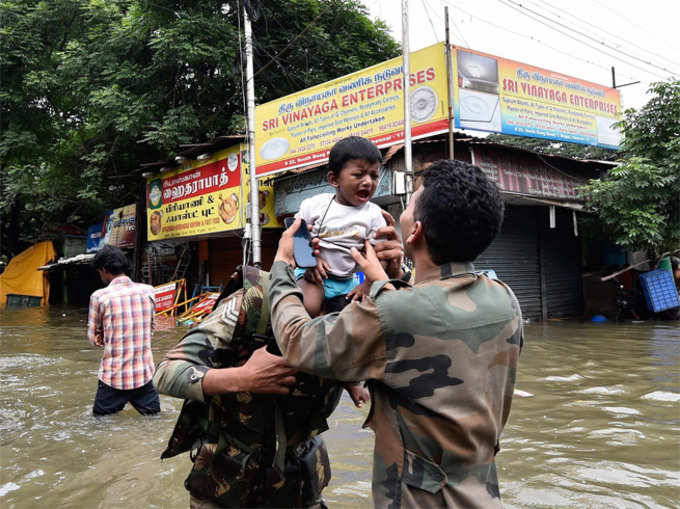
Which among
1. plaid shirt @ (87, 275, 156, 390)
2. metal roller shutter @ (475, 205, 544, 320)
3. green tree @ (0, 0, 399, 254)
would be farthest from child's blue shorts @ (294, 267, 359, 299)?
green tree @ (0, 0, 399, 254)

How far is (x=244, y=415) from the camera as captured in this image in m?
1.73

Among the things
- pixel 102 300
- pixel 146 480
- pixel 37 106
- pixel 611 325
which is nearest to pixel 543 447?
pixel 146 480

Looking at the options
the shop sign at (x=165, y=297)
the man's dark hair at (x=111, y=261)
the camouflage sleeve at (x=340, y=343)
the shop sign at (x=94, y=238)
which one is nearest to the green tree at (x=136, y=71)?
the shop sign at (x=94, y=238)

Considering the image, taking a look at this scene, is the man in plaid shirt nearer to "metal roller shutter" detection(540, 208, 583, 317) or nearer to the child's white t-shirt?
the child's white t-shirt

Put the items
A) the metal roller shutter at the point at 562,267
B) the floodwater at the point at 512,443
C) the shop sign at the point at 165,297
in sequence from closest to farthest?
the floodwater at the point at 512,443
the metal roller shutter at the point at 562,267
the shop sign at the point at 165,297

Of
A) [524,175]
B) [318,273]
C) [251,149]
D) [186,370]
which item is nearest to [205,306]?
[251,149]

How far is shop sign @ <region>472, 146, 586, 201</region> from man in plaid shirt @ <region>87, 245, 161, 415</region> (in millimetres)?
7497

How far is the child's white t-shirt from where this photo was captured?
204cm

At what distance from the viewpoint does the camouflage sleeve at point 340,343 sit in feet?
4.66

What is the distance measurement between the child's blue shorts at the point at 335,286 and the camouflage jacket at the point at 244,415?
0.30 meters

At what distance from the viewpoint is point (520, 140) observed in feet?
64.6

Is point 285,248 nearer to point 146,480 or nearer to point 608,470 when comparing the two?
point 146,480

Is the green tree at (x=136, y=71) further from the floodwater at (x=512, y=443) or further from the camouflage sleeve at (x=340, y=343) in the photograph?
the camouflage sleeve at (x=340, y=343)

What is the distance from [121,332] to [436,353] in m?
4.06
